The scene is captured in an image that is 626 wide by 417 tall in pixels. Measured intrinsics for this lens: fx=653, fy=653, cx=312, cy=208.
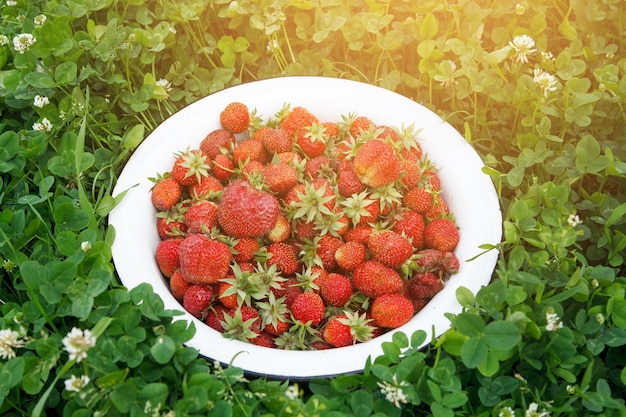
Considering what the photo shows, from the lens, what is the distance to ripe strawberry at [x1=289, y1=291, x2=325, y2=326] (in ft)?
4.03

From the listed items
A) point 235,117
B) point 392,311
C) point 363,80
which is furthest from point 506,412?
point 363,80

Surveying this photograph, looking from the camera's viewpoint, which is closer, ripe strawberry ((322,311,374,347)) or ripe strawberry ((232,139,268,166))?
ripe strawberry ((322,311,374,347))

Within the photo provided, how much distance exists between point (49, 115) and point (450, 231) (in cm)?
95

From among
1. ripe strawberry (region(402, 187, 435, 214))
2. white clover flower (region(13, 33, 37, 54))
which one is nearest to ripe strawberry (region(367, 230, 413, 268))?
ripe strawberry (region(402, 187, 435, 214))

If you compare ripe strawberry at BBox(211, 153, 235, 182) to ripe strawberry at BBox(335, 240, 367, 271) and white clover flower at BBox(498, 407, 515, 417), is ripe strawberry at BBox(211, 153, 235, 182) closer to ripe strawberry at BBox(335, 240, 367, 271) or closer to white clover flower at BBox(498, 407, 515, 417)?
ripe strawberry at BBox(335, 240, 367, 271)

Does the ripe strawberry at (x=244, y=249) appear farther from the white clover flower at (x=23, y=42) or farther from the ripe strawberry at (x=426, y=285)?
the white clover flower at (x=23, y=42)

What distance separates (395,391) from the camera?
40.7 inches

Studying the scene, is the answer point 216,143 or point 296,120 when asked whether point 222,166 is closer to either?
point 216,143

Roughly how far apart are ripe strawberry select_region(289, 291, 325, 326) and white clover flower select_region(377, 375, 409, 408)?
0.22 metres

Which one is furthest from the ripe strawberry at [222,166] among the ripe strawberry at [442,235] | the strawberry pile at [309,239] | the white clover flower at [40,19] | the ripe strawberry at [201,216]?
the white clover flower at [40,19]

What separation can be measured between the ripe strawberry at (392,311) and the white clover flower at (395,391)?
17cm

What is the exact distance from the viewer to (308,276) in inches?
50.0

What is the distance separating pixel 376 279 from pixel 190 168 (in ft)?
1.51

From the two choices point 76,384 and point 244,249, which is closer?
point 76,384
